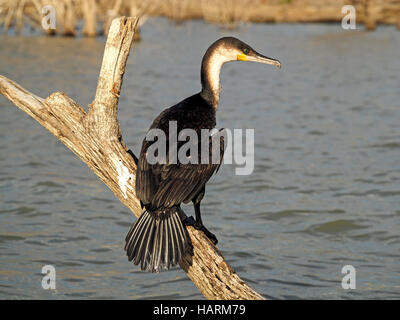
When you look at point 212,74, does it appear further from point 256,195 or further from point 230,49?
point 256,195

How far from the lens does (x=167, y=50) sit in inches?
910

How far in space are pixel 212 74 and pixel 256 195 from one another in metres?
4.17

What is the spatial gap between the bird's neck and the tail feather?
1021 millimetres

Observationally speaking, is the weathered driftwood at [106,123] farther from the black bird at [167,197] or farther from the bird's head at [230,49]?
the bird's head at [230,49]

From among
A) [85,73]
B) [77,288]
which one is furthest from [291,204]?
[85,73]

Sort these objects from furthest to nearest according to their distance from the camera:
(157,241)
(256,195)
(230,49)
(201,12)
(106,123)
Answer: (201,12) < (256,195) < (230,49) < (106,123) < (157,241)

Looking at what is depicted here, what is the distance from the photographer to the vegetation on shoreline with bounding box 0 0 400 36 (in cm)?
2516

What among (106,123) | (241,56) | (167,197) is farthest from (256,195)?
(167,197)

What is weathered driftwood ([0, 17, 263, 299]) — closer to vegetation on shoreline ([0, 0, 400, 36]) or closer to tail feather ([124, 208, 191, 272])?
tail feather ([124, 208, 191, 272])

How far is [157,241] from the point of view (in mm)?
3859

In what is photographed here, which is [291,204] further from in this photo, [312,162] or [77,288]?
[77,288]

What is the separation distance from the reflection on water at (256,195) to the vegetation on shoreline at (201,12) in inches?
297

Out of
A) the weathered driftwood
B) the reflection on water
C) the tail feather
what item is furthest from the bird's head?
the reflection on water
